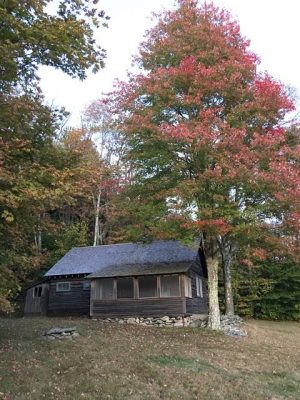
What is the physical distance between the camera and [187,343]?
15.5 metres

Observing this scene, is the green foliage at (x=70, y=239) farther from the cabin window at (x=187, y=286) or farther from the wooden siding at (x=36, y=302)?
the cabin window at (x=187, y=286)

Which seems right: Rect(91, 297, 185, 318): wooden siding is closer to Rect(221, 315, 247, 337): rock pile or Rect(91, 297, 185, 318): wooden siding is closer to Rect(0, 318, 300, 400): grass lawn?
Rect(221, 315, 247, 337): rock pile

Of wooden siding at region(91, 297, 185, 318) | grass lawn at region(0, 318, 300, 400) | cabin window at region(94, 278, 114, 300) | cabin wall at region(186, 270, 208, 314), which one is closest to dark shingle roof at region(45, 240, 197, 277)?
cabin window at region(94, 278, 114, 300)

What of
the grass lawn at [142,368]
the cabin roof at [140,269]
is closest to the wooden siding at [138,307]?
the cabin roof at [140,269]

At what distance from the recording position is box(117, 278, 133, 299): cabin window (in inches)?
953

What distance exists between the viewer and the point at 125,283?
24.4m

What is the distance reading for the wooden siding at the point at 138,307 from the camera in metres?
22.8

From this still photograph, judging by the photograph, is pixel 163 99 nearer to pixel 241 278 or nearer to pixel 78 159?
pixel 78 159

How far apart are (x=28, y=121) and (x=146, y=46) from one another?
37.7 ft

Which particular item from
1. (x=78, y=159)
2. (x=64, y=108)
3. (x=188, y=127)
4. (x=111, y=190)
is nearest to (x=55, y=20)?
(x=64, y=108)

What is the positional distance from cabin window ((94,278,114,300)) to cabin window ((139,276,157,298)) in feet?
5.85

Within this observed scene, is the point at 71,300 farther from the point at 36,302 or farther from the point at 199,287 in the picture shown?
the point at 199,287

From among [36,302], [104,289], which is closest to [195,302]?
[104,289]

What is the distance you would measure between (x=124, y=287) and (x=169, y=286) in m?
2.76
